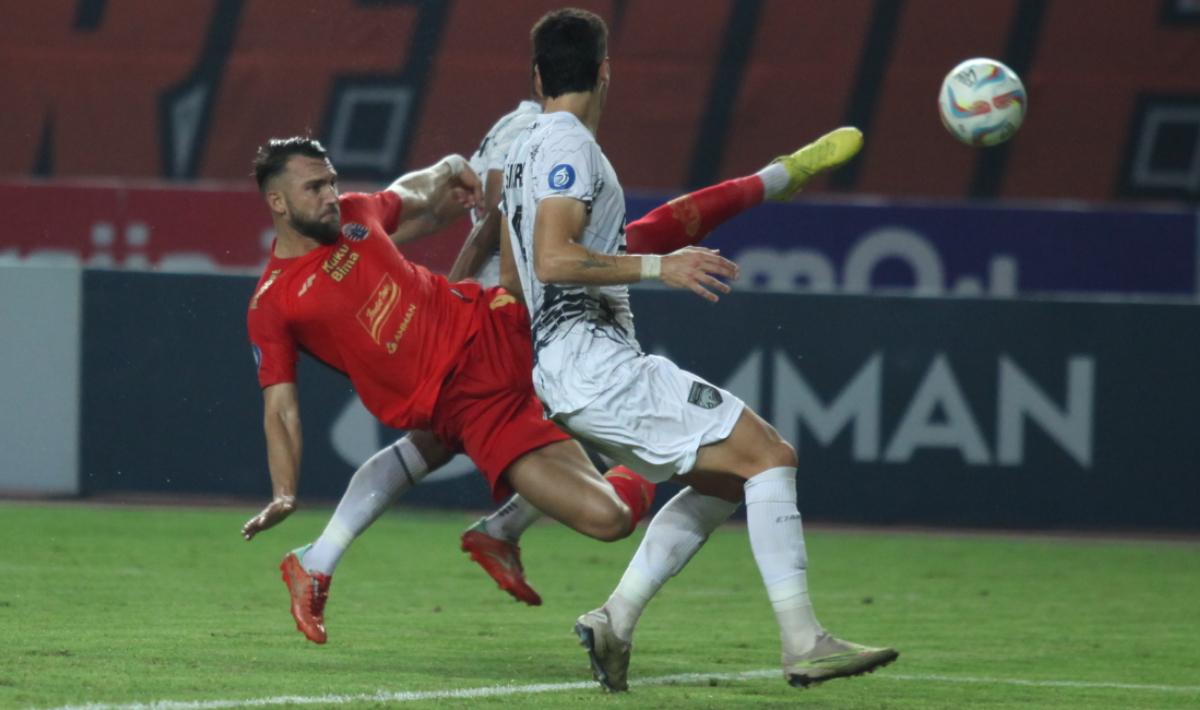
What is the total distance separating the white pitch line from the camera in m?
5.10

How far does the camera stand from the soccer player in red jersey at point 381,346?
19.9ft

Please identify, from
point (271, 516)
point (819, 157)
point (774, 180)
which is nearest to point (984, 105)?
point (819, 157)

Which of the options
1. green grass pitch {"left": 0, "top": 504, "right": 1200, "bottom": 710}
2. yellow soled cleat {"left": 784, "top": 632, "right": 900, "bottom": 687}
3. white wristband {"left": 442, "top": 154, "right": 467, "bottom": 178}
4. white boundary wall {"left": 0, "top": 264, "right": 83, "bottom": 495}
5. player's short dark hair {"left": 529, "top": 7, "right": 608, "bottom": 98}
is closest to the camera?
yellow soled cleat {"left": 784, "top": 632, "right": 900, "bottom": 687}

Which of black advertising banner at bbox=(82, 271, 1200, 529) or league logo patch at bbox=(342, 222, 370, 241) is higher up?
league logo patch at bbox=(342, 222, 370, 241)

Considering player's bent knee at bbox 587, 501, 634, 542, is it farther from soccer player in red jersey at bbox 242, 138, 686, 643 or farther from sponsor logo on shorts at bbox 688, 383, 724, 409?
sponsor logo on shorts at bbox 688, 383, 724, 409

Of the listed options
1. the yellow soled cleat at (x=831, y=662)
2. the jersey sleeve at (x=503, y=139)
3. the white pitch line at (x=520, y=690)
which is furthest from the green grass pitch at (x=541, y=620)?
the jersey sleeve at (x=503, y=139)

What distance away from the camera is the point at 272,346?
20.3 feet

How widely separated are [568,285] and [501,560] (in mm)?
1669

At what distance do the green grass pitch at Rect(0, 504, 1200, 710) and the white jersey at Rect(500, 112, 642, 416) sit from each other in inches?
34.8

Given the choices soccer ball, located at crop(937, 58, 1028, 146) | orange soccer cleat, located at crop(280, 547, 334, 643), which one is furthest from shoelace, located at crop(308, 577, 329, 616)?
soccer ball, located at crop(937, 58, 1028, 146)

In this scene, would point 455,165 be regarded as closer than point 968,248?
Yes

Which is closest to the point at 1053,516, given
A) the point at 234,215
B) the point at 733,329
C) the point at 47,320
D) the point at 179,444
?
the point at 733,329

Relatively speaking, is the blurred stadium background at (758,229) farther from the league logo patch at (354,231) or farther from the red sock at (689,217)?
the league logo patch at (354,231)

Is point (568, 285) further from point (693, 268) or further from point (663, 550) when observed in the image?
point (663, 550)
